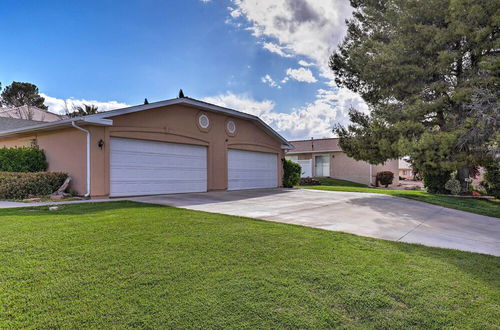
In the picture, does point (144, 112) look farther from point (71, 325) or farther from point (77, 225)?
point (71, 325)

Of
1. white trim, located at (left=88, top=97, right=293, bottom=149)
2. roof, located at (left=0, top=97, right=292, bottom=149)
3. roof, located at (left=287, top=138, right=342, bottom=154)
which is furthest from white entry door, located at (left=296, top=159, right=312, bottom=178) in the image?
roof, located at (left=0, top=97, right=292, bottom=149)

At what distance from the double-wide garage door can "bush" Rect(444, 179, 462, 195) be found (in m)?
10.4

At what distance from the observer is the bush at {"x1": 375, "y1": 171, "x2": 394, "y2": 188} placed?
78.2ft

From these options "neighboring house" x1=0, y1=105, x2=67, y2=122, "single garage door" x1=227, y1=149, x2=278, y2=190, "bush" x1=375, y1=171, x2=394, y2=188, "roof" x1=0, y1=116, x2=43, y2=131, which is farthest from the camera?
"neighboring house" x1=0, y1=105, x2=67, y2=122

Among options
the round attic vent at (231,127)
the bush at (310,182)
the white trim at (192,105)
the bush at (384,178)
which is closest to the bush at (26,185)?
the white trim at (192,105)

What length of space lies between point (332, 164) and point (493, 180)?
12.2 m

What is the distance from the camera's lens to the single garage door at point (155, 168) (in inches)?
396

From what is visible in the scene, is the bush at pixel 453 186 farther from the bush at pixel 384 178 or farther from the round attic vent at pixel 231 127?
the round attic vent at pixel 231 127

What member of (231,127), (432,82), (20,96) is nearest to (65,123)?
(231,127)

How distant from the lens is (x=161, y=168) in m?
11.3

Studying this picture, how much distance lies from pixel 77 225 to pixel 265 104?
16.3 meters

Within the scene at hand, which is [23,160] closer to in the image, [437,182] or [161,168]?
[161,168]

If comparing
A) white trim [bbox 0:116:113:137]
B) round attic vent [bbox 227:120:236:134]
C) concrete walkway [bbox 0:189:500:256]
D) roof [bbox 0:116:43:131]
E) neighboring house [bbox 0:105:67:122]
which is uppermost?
neighboring house [bbox 0:105:67:122]

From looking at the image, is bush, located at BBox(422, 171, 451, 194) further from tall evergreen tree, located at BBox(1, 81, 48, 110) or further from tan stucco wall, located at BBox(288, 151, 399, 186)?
tall evergreen tree, located at BBox(1, 81, 48, 110)
